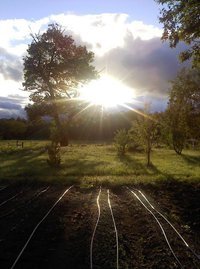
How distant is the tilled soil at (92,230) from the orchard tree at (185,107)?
17.1 meters

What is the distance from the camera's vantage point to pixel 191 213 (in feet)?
53.9

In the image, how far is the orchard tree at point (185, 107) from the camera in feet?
121

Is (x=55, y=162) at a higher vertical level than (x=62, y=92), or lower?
lower

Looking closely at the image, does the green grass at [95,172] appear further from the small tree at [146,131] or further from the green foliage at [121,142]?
the green foliage at [121,142]

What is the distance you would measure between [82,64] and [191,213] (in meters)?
36.5

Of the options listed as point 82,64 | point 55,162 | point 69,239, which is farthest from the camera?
point 82,64

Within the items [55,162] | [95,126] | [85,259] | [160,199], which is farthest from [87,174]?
[95,126]

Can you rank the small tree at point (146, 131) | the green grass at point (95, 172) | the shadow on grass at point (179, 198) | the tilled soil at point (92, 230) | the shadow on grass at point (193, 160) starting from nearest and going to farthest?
the tilled soil at point (92, 230) < the shadow on grass at point (179, 198) < the green grass at point (95, 172) < the small tree at point (146, 131) < the shadow on grass at point (193, 160)

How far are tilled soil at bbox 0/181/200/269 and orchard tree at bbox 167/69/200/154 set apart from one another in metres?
17.1

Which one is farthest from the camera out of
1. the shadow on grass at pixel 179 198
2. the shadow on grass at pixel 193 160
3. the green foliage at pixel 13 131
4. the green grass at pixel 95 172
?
the green foliage at pixel 13 131

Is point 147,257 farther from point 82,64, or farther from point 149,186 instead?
point 82,64

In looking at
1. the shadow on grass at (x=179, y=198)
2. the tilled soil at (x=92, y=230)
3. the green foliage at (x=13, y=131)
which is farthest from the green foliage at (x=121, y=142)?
the green foliage at (x=13, y=131)

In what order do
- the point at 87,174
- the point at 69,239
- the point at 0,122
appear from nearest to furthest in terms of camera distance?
the point at 69,239
the point at 87,174
the point at 0,122

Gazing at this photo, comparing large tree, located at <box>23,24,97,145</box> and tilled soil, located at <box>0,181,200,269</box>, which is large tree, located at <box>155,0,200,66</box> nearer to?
tilled soil, located at <box>0,181,200,269</box>
